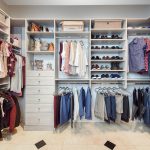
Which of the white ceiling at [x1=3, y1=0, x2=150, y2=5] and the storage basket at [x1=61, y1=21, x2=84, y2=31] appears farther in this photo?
the white ceiling at [x1=3, y1=0, x2=150, y2=5]

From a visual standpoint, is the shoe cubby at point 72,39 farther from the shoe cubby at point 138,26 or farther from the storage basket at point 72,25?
the shoe cubby at point 138,26

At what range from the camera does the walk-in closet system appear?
2982 millimetres

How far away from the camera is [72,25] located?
3.12m

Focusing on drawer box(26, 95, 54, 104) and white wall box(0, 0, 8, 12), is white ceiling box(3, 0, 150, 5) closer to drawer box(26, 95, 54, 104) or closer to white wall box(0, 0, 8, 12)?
white wall box(0, 0, 8, 12)

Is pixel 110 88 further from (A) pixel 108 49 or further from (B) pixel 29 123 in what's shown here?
(B) pixel 29 123

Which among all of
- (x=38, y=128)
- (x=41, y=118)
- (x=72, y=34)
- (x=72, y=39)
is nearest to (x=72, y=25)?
(x=72, y=34)

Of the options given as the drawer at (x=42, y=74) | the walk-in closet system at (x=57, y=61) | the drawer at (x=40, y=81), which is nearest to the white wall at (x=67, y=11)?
the walk-in closet system at (x=57, y=61)

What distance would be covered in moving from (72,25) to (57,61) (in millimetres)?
793

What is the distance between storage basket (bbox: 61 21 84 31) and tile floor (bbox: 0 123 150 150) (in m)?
1.96

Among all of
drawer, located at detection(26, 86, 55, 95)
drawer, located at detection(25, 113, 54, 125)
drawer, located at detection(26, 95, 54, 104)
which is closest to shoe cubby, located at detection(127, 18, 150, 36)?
drawer, located at detection(26, 86, 55, 95)

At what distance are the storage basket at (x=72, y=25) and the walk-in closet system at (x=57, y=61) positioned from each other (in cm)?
7

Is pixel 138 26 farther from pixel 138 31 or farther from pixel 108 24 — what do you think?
pixel 108 24

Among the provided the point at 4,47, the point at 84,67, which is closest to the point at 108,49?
the point at 84,67

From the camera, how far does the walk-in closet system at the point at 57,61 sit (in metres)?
2.98
